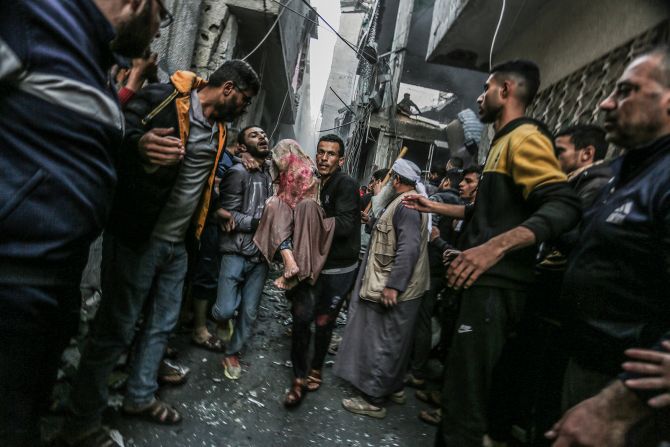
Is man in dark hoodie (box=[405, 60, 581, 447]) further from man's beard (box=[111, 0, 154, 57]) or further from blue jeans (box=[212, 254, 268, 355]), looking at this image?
blue jeans (box=[212, 254, 268, 355])

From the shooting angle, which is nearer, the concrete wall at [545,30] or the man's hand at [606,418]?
the man's hand at [606,418]

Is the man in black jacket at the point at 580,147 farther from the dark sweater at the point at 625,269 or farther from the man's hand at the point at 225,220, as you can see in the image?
the man's hand at the point at 225,220

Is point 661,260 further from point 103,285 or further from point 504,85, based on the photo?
point 103,285

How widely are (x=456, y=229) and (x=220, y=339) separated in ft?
10.1

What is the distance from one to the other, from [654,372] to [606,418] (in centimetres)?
20

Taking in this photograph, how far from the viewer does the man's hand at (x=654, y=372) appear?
974 millimetres

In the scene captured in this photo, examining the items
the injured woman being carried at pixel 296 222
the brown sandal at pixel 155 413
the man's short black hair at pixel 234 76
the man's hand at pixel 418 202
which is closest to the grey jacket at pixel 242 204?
the injured woman being carried at pixel 296 222

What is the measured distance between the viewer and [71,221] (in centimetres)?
116

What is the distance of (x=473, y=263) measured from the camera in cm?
187

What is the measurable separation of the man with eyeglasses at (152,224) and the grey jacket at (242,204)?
0.84 m

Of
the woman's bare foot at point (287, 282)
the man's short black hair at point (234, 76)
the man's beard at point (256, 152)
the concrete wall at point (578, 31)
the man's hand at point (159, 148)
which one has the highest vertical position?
the concrete wall at point (578, 31)

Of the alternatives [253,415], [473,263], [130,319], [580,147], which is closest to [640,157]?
[473,263]

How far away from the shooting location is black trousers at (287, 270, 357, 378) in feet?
10.5

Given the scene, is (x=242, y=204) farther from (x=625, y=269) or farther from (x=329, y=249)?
(x=625, y=269)
